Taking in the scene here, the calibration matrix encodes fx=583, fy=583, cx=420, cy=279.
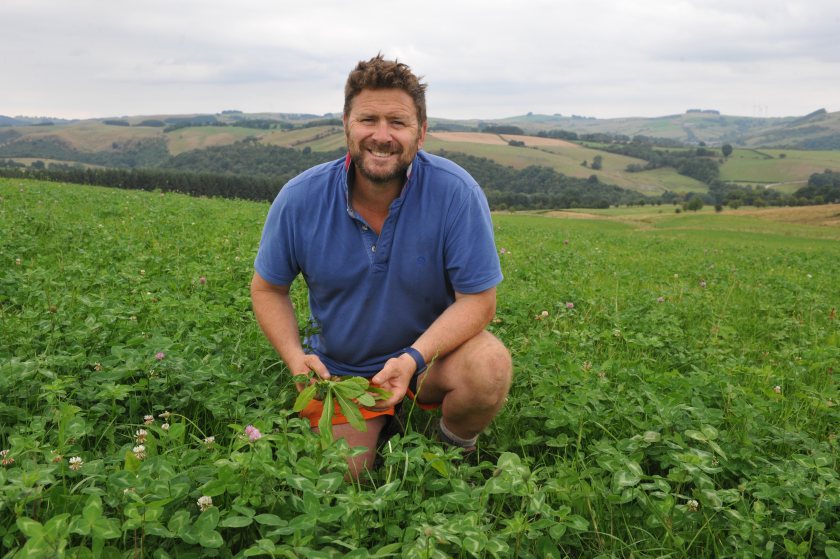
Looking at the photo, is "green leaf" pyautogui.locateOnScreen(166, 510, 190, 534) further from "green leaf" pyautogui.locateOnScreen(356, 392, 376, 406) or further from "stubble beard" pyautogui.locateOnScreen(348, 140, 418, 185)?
"stubble beard" pyautogui.locateOnScreen(348, 140, 418, 185)

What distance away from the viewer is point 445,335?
3.22 metres

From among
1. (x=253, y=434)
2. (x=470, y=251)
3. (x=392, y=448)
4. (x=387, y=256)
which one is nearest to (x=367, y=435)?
(x=392, y=448)

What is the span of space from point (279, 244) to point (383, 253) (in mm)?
647

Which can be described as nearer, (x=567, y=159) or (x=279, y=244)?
(x=279, y=244)

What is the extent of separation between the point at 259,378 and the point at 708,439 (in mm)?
2505

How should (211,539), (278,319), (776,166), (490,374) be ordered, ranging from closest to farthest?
(211,539), (490,374), (278,319), (776,166)

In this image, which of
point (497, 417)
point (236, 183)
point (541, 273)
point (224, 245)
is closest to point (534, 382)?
point (497, 417)

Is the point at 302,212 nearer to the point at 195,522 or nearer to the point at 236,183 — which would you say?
the point at 195,522

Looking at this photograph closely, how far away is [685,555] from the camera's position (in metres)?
2.32

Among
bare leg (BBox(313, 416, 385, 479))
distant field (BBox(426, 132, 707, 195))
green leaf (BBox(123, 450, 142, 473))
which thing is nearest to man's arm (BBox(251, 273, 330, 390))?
bare leg (BBox(313, 416, 385, 479))

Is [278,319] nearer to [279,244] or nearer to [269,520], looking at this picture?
[279,244]

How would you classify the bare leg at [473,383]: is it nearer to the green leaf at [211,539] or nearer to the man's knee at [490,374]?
the man's knee at [490,374]

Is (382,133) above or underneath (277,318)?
above

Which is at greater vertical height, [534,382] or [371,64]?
[371,64]
